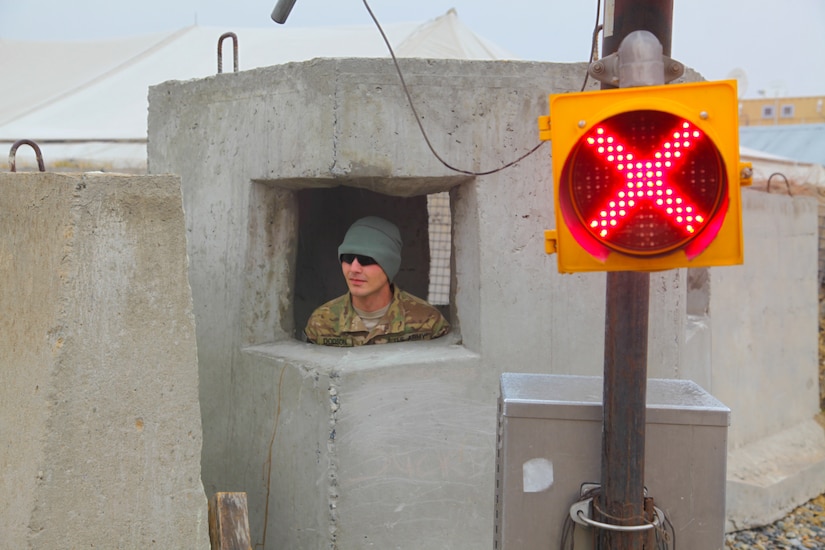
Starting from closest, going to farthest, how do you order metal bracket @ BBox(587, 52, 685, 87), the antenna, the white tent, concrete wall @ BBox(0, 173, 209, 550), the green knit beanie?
metal bracket @ BBox(587, 52, 685, 87) < the antenna < concrete wall @ BBox(0, 173, 209, 550) < the green knit beanie < the white tent

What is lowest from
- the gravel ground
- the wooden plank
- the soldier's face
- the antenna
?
A: the gravel ground

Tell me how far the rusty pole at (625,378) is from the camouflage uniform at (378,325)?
2.66 m

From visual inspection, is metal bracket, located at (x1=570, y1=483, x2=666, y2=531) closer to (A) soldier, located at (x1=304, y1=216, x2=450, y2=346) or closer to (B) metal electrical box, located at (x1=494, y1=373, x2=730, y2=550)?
(B) metal electrical box, located at (x1=494, y1=373, x2=730, y2=550)

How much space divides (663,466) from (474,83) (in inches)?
91.9

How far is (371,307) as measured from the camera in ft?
15.9

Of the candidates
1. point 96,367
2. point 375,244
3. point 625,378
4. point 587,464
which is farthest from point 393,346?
point 625,378

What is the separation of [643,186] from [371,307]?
124 inches

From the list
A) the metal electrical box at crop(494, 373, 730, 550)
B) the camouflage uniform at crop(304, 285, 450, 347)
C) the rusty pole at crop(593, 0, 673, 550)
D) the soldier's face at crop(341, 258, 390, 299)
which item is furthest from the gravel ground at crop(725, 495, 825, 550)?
the rusty pole at crop(593, 0, 673, 550)

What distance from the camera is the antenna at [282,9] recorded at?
2.76 metres

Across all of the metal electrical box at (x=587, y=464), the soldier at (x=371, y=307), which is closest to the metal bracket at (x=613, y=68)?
the metal electrical box at (x=587, y=464)

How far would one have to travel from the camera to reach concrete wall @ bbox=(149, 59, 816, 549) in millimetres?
4129

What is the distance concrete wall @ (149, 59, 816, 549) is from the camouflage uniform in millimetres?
260

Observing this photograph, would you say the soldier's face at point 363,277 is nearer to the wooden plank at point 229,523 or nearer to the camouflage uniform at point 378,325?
the camouflage uniform at point 378,325

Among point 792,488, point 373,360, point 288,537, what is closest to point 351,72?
point 373,360
